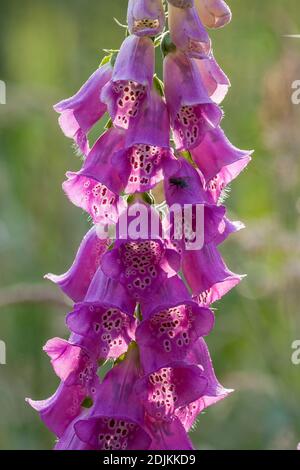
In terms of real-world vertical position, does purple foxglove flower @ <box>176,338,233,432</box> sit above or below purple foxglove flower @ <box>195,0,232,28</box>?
below

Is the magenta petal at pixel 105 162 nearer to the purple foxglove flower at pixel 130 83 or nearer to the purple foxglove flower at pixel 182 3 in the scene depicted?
the purple foxglove flower at pixel 130 83

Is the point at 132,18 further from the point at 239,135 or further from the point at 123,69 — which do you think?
the point at 239,135

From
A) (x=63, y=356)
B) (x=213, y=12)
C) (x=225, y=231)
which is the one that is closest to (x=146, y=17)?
(x=213, y=12)

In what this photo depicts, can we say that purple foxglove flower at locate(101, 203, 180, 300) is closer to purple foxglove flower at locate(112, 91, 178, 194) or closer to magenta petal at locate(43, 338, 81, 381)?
purple foxglove flower at locate(112, 91, 178, 194)

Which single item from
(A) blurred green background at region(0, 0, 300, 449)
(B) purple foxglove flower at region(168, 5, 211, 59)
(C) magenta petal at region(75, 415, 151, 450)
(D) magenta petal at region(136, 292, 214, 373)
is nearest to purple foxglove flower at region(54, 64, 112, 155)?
(B) purple foxglove flower at region(168, 5, 211, 59)

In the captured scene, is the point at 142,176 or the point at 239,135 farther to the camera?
the point at 239,135

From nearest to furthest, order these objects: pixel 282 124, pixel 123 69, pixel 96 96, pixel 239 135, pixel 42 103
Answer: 1. pixel 123 69
2. pixel 96 96
3. pixel 282 124
4. pixel 42 103
5. pixel 239 135

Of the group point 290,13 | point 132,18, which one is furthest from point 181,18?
point 290,13
